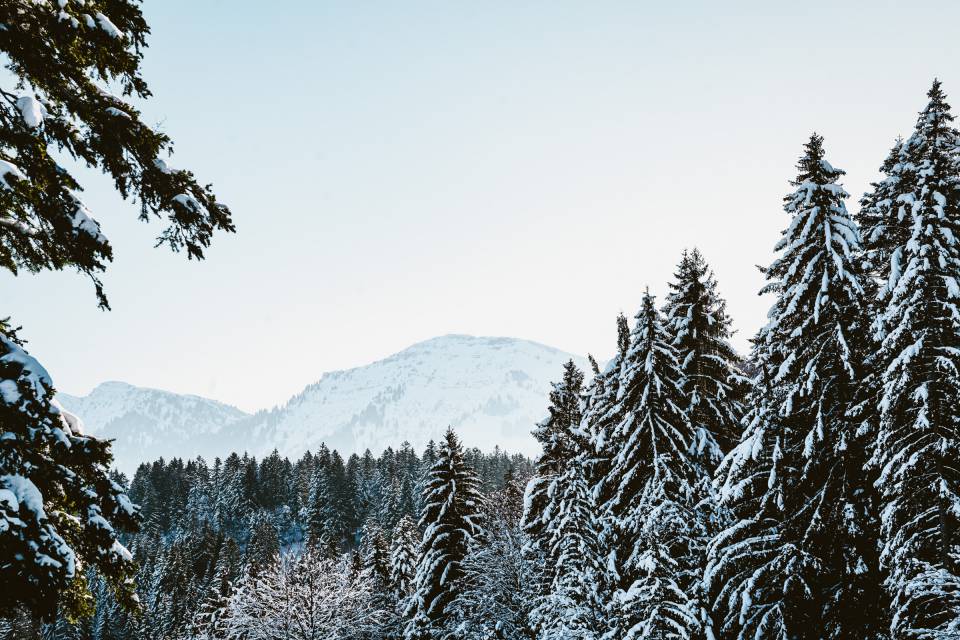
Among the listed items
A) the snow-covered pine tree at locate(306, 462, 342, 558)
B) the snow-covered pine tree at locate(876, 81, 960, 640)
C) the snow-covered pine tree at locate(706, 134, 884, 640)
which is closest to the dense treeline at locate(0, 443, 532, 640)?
the snow-covered pine tree at locate(306, 462, 342, 558)

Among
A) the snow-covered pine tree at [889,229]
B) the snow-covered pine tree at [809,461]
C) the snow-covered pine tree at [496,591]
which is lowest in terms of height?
the snow-covered pine tree at [496,591]

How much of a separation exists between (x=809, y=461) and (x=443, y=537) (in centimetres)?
1909

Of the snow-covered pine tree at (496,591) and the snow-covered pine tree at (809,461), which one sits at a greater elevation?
the snow-covered pine tree at (809,461)

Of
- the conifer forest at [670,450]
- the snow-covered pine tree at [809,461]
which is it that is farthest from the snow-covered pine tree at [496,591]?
the snow-covered pine tree at [809,461]

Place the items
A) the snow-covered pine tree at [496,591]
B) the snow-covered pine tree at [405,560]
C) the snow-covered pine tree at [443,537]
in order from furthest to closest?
1. the snow-covered pine tree at [405,560]
2. the snow-covered pine tree at [443,537]
3. the snow-covered pine tree at [496,591]

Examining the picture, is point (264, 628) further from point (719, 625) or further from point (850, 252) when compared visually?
point (850, 252)

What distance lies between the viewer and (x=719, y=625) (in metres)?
17.7

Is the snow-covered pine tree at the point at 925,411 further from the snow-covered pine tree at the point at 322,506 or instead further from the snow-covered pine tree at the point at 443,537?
the snow-covered pine tree at the point at 322,506

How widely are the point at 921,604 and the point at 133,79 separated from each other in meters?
15.9

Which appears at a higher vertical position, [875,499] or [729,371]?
[729,371]

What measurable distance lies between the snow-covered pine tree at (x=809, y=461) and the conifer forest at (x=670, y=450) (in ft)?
0.23

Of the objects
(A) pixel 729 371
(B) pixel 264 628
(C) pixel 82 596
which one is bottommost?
(B) pixel 264 628

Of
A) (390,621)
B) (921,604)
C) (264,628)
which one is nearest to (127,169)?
(921,604)

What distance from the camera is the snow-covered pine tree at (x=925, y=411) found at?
11859mm
